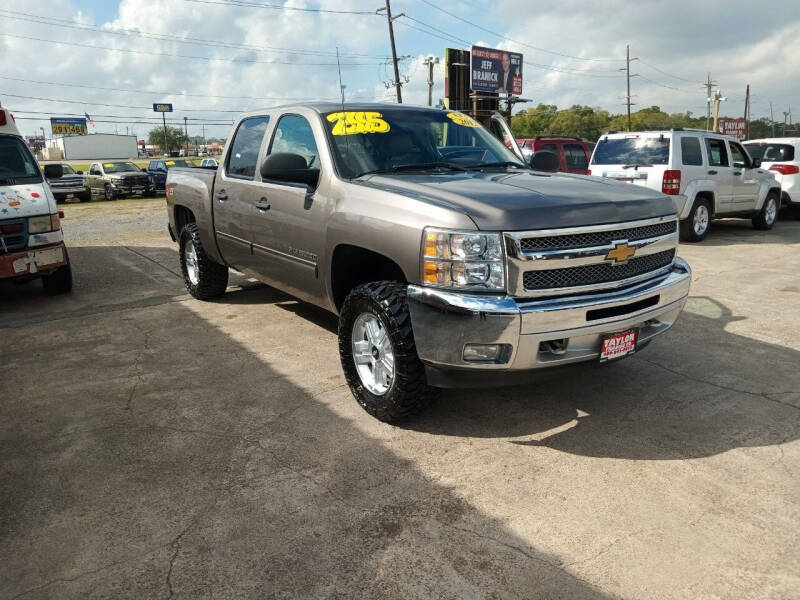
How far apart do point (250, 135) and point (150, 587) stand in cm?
405

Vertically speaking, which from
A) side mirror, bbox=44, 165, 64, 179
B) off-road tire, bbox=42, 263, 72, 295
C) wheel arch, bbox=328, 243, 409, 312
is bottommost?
off-road tire, bbox=42, 263, 72, 295

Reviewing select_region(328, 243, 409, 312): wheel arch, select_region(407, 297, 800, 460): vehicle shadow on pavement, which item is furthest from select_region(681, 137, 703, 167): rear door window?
select_region(328, 243, 409, 312): wheel arch

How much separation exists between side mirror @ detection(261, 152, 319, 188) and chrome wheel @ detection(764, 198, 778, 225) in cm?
1135

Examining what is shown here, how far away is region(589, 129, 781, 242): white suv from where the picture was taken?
415 inches

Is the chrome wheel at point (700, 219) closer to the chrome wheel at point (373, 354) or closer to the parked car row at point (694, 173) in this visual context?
the parked car row at point (694, 173)

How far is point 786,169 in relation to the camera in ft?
45.4

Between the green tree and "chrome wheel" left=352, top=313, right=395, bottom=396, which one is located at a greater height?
the green tree

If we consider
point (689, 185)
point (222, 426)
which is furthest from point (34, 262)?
point (689, 185)

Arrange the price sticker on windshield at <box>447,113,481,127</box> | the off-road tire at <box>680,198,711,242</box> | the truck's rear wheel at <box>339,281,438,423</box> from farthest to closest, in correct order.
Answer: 1. the off-road tire at <box>680,198,711,242</box>
2. the price sticker on windshield at <box>447,113,481,127</box>
3. the truck's rear wheel at <box>339,281,438,423</box>

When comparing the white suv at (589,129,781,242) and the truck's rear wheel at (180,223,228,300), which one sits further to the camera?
the white suv at (589,129,781,242)

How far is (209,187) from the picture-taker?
605 cm

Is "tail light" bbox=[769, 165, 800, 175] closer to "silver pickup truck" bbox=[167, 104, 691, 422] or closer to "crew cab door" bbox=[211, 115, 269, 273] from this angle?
"silver pickup truck" bbox=[167, 104, 691, 422]

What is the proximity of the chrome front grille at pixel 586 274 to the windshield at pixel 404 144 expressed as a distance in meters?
1.40

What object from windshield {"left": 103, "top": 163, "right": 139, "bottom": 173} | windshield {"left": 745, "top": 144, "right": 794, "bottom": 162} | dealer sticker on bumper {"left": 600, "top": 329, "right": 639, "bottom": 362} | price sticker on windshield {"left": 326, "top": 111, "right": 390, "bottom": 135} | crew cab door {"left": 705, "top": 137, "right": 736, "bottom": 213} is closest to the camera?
dealer sticker on bumper {"left": 600, "top": 329, "right": 639, "bottom": 362}
